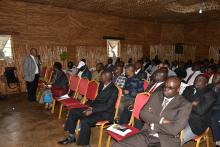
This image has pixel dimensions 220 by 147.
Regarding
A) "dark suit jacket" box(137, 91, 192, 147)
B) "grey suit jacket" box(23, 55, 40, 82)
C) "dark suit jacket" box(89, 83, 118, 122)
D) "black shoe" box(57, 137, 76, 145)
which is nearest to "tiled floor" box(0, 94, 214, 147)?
"black shoe" box(57, 137, 76, 145)

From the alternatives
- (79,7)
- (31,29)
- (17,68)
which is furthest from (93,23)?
(17,68)

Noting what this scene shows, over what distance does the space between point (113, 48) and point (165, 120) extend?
982 cm

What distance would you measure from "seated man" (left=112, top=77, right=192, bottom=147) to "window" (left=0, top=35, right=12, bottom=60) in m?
7.46

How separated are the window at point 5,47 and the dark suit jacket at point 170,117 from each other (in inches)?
296

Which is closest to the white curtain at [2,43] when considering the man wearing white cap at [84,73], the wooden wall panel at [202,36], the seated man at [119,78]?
the man wearing white cap at [84,73]

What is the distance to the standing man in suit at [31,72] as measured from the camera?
741 cm

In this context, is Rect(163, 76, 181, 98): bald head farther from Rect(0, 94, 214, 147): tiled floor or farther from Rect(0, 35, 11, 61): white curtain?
Rect(0, 35, 11, 61): white curtain

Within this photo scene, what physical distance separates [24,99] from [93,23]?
17.8ft

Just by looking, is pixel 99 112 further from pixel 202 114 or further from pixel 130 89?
pixel 202 114

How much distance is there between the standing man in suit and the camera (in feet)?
24.3

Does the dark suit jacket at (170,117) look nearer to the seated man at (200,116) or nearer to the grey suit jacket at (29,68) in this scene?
the seated man at (200,116)

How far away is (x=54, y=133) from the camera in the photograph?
4867mm

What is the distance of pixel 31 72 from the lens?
745cm

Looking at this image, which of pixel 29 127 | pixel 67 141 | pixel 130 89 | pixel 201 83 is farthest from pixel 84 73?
pixel 201 83
